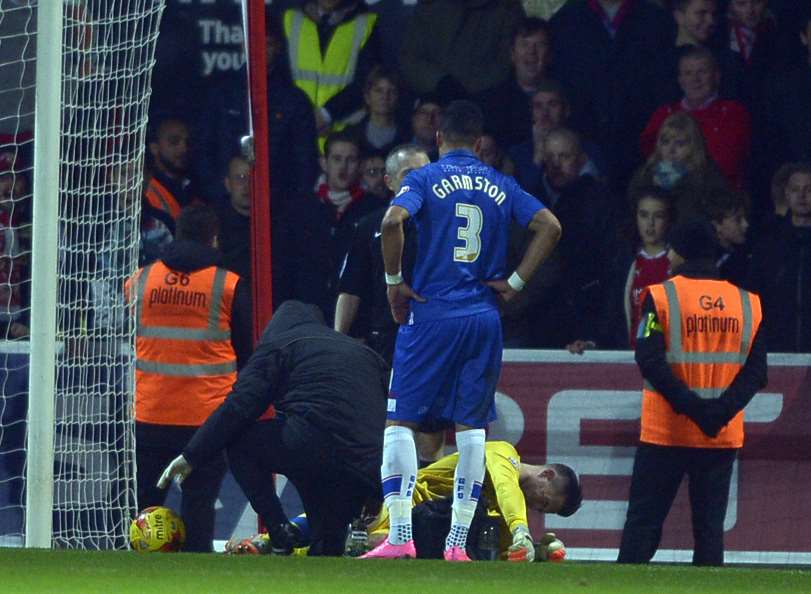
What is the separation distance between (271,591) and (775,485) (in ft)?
12.6

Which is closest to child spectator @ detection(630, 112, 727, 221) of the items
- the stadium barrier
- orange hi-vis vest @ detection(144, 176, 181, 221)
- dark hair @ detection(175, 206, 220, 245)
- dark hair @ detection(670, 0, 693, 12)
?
dark hair @ detection(670, 0, 693, 12)

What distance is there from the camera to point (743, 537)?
850 centimetres

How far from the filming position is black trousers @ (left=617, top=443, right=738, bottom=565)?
7477 mm

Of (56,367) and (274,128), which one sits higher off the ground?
(274,128)

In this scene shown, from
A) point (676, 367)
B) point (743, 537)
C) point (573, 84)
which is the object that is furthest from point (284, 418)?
point (573, 84)

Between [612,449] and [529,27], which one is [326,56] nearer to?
[529,27]

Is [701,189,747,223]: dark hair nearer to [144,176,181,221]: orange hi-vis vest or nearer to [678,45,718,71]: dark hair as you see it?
[678,45,718,71]: dark hair

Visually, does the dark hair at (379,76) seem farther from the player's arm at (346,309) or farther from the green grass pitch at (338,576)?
the green grass pitch at (338,576)

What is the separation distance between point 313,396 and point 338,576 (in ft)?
5.39

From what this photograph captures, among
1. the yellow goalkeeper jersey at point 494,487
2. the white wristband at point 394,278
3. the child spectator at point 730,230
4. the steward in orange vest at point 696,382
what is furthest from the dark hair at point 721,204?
the white wristband at point 394,278

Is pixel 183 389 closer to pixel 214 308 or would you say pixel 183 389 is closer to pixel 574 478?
pixel 214 308

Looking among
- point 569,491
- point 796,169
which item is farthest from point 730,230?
point 569,491

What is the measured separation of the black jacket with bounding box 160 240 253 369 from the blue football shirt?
132 cm

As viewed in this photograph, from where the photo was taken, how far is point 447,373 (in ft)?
22.4
